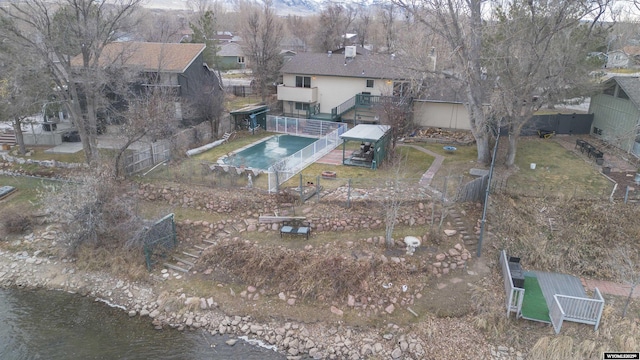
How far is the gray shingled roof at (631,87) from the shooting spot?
24.2 meters

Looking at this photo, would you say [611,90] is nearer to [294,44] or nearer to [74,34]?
[74,34]

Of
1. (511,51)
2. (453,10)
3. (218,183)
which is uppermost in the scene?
(453,10)

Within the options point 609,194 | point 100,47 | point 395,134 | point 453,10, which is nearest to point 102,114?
point 100,47

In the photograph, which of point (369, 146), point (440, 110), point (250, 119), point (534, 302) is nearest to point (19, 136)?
point (250, 119)

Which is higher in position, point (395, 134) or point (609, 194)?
point (395, 134)

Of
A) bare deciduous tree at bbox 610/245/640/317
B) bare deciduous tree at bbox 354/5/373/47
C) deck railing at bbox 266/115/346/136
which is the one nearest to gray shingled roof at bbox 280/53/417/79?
deck railing at bbox 266/115/346/136

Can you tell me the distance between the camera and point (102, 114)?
101ft

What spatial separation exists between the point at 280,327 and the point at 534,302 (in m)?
8.96

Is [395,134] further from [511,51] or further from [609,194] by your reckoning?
[609,194]

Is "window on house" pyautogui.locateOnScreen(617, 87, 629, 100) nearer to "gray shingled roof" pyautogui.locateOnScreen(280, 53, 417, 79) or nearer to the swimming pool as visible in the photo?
"gray shingled roof" pyautogui.locateOnScreen(280, 53, 417, 79)

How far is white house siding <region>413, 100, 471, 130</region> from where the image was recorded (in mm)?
31000

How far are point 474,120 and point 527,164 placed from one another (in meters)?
3.96

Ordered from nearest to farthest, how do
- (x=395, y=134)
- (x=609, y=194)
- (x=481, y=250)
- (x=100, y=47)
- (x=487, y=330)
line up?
(x=487, y=330) < (x=481, y=250) < (x=609, y=194) < (x=100, y=47) < (x=395, y=134)

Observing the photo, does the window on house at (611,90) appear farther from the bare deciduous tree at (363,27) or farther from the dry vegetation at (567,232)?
the bare deciduous tree at (363,27)
